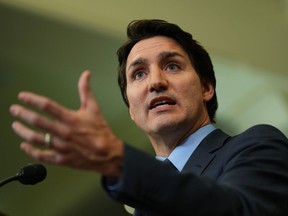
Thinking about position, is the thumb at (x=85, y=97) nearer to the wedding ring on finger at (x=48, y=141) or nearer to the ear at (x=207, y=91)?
the wedding ring on finger at (x=48, y=141)

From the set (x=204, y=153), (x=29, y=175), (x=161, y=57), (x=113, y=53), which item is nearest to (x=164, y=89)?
(x=161, y=57)

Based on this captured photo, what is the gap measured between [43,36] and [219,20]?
1045 millimetres

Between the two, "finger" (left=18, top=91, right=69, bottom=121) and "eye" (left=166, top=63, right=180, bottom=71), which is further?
"eye" (left=166, top=63, right=180, bottom=71)

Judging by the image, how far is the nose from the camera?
53.2 inches

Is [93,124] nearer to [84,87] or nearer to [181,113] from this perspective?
[84,87]

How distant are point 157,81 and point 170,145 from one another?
0.19 m

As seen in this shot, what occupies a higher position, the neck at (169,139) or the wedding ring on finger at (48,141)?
the wedding ring on finger at (48,141)

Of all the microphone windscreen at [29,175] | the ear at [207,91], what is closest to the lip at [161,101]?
the ear at [207,91]

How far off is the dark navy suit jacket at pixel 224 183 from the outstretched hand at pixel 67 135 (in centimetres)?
5

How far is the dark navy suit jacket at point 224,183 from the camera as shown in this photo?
2.38 ft

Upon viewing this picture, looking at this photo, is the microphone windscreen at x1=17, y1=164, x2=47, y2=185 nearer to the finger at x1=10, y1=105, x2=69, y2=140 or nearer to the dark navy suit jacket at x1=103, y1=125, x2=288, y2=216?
the dark navy suit jacket at x1=103, y1=125, x2=288, y2=216

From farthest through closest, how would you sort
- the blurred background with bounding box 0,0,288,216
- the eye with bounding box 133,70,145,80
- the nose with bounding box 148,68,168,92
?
1. the blurred background with bounding box 0,0,288,216
2. the eye with bounding box 133,70,145,80
3. the nose with bounding box 148,68,168,92

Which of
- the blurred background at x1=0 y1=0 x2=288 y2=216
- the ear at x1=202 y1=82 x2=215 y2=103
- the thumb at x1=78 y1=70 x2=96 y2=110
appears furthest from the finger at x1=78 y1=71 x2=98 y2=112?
the blurred background at x1=0 y1=0 x2=288 y2=216

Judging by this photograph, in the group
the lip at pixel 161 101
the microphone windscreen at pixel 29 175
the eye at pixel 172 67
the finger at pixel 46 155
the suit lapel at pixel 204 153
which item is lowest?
the microphone windscreen at pixel 29 175
